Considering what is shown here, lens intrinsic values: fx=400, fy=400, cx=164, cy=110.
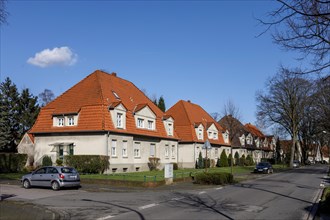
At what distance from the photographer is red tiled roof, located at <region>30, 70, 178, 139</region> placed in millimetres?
35625

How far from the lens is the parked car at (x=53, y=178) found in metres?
23.5

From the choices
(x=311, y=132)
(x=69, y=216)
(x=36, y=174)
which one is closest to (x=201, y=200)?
(x=69, y=216)

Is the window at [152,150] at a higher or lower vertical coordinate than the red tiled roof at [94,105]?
lower

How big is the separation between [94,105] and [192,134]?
20113mm

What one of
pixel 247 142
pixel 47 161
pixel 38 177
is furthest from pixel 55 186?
pixel 247 142

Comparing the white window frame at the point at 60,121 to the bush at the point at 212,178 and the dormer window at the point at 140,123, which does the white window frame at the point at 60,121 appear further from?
the bush at the point at 212,178

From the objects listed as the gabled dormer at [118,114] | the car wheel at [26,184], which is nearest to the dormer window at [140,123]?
the gabled dormer at [118,114]

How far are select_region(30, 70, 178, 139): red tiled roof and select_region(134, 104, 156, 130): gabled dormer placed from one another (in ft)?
1.38

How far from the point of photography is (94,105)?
119 ft

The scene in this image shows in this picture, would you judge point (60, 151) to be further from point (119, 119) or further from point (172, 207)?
point (172, 207)

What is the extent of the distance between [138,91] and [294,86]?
28.1 metres

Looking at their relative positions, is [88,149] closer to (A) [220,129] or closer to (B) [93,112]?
(B) [93,112]

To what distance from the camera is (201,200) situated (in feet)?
60.6

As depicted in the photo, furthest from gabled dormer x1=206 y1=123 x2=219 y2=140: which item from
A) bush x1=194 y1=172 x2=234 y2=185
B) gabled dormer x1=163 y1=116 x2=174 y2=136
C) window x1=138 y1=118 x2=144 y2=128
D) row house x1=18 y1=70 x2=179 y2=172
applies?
bush x1=194 y1=172 x2=234 y2=185
